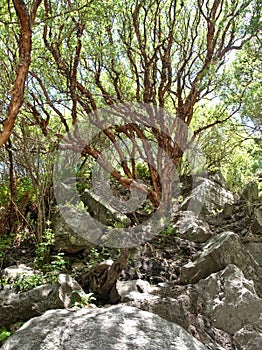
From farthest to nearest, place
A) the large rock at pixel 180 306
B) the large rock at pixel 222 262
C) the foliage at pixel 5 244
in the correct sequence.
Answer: the foliage at pixel 5 244 < the large rock at pixel 222 262 < the large rock at pixel 180 306

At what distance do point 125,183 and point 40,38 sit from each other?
3328 millimetres

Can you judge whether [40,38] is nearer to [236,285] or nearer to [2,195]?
[2,195]

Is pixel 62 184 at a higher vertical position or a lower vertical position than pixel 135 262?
higher

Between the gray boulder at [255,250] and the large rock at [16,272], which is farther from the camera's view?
the gray boulder at [255,250]

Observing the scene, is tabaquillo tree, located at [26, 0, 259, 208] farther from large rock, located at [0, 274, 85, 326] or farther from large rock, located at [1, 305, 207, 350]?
large rock, located at [1, 305, 207, 350]

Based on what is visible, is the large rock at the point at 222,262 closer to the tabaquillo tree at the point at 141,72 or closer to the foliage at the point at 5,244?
the tabaquillo tree at the point at 141,72

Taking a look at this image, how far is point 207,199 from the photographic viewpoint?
26.0 ft

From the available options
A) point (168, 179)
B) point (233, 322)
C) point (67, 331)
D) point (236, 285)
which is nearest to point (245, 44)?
point (168, 179)

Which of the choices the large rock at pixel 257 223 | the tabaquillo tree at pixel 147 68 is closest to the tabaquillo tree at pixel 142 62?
the tabaquillo tree at pixel 147 68

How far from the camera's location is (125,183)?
6.98 metres

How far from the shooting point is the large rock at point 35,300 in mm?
3867

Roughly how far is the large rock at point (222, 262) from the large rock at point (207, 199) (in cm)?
276

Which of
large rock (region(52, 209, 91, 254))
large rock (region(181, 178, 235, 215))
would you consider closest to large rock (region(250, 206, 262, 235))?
large rock (region(181, 178, 235, 215))

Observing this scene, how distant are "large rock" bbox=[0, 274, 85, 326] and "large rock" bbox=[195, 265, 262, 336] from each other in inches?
63.5
